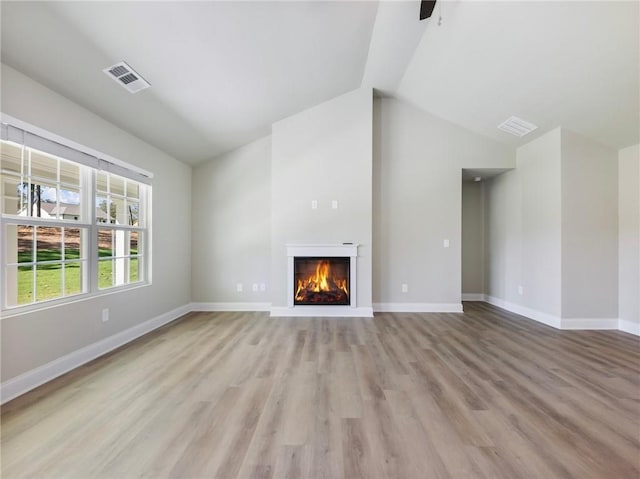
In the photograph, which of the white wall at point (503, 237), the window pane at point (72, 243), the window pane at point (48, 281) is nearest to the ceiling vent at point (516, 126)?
the white wall at point (503, 237)

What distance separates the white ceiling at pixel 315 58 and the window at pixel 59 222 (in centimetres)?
57

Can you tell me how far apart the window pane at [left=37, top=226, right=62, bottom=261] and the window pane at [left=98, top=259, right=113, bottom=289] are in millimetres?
414

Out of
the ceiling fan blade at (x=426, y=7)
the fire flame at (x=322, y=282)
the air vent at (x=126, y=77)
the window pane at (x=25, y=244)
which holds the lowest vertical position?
the fire flame at (x=322, y=282)

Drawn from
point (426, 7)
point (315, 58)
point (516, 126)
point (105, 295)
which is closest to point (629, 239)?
point (516, 126)

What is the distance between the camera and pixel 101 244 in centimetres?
270

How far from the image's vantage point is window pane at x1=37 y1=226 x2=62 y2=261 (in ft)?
6.95

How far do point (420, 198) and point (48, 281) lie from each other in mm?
4571

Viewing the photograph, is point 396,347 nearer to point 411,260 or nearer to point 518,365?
point 518,365

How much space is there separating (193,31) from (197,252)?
3.07 m

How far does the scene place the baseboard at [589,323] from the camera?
3.36 metres

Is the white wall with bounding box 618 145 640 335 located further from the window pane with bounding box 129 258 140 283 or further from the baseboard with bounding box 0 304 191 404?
the window pane with bounding box 129 258 140 283

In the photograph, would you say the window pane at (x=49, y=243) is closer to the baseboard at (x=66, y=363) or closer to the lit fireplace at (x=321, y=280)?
the baseboard at (x=66, y=363)

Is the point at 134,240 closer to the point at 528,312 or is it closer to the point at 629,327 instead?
the point at 528,312

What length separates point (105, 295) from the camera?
2635 millimetres
